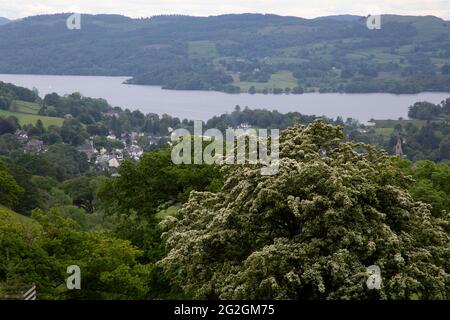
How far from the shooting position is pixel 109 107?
186375 mm

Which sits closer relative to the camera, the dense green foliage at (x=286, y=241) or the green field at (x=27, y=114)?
the dense green foliage at (x=286, y=241)

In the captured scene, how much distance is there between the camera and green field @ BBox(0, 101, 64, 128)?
146512mm

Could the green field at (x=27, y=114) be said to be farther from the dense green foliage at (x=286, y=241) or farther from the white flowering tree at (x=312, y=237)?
the white flowering tree at (x=312, y=237)

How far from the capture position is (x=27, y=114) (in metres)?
154

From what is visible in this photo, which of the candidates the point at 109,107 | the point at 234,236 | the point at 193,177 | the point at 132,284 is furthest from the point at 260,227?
the point at 109,107

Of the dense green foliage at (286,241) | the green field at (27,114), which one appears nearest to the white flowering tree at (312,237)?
the dense green foliage at (286,241)

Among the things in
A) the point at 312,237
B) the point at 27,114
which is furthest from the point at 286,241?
the point at 27,114

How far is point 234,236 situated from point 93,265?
22.9 feet

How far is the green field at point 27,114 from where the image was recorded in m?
147

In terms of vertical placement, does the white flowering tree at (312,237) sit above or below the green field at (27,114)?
above

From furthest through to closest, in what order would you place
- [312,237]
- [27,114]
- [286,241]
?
[27,114] < [312,237] < [286,241]

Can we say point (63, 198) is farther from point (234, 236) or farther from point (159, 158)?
point (234, 236)

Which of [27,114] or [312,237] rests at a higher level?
[312,237]

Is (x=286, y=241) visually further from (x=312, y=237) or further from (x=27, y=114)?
(x=27, y=114)
